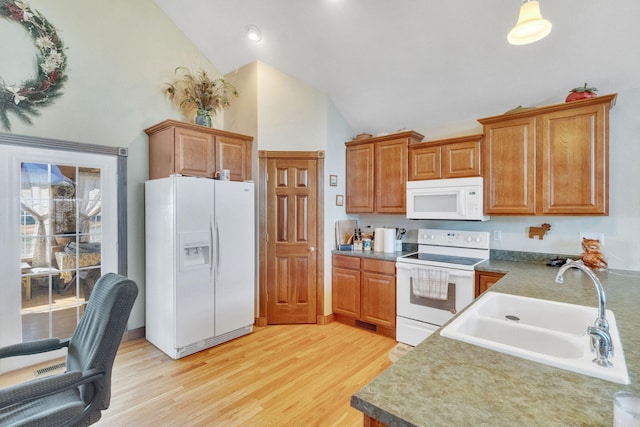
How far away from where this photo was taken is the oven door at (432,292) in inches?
106

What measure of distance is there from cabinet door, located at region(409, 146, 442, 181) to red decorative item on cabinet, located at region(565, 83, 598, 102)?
3.72 ft

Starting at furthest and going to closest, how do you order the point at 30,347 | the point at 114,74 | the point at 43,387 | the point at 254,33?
1. the point at 254,33
2. the point at 114,74
3. the point at 30,347
4. the point at 43,387

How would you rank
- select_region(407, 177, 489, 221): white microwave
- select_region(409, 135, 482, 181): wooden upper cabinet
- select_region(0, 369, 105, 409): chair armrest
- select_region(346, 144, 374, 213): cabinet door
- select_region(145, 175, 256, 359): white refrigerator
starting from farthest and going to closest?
select_region(346, 144, 374, 213): cabinet door
select_region(409, 135, 482, 181): wooden upper cabinet
select_region(407, 177, 489, 221): white microwave
select_region(145, 175, 256, 359): white refrigerator
select_region(0, 369, 105, 409): chair armrest

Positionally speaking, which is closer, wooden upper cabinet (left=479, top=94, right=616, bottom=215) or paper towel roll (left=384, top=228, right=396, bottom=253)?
wooden upper cabinet (left=479, top=94, right=616, bottom=215)

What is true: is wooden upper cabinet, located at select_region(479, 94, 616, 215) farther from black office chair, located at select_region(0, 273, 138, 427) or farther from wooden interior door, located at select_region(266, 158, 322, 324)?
black office chair, located at select_region(0, 273, 138, 427)

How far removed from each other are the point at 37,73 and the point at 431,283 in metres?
4.00

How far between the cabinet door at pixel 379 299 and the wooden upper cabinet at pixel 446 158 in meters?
1.20

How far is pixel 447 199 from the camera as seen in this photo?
10.1 feet

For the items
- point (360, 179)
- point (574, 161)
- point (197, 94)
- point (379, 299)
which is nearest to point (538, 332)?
point (574, 161)

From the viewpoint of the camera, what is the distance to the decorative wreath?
7.97 feet

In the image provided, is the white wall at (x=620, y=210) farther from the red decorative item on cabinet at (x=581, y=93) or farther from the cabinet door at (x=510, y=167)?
the cabinet door at (x=510, y=167)

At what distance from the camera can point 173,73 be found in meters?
3.39

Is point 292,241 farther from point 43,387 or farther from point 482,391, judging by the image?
point 482,391

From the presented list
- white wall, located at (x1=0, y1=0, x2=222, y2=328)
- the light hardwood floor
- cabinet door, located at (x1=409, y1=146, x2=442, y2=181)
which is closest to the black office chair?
the light hardwood floor
